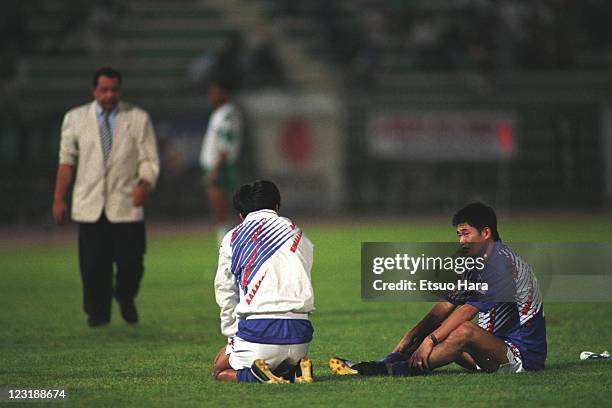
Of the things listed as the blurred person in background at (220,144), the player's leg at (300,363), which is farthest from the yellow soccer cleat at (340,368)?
the blurred person in background at (220,144)

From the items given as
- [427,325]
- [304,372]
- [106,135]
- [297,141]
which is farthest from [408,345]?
[297,141]

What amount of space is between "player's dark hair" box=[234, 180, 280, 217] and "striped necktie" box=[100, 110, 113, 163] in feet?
12.3

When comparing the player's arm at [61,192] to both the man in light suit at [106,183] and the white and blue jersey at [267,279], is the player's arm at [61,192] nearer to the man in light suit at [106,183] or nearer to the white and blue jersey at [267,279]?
the man in light suit at [106,183]

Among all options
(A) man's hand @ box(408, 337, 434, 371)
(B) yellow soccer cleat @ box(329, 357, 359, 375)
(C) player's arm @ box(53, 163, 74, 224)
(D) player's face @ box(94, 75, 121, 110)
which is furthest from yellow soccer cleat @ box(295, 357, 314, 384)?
(D) player's face @ box(94, 75, 121, 110)

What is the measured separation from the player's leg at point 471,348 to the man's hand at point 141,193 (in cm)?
398

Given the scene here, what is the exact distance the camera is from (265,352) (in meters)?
7.71

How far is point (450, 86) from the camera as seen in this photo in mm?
31719

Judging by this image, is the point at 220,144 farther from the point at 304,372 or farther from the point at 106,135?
the point at 304,372

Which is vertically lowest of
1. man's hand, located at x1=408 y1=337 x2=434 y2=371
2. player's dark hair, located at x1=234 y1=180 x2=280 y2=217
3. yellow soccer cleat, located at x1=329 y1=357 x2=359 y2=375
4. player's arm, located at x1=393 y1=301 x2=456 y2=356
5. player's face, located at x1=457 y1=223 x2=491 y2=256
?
yellow soccer cleat, located at x1=329 y1=357 x2=359 y2=375

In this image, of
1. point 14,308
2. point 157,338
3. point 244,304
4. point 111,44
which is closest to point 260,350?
point 244,304

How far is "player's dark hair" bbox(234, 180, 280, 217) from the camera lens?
7.85 metres

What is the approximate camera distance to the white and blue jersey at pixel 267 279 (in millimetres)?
7625

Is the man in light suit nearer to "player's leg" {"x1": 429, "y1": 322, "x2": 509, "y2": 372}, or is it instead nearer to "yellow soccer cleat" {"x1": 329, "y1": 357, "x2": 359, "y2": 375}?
"yellow soccer cleat" {"x1": 329, "y1": 357, "x2": 359, "y2": 375}

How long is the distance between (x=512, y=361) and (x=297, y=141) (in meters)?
21.8
